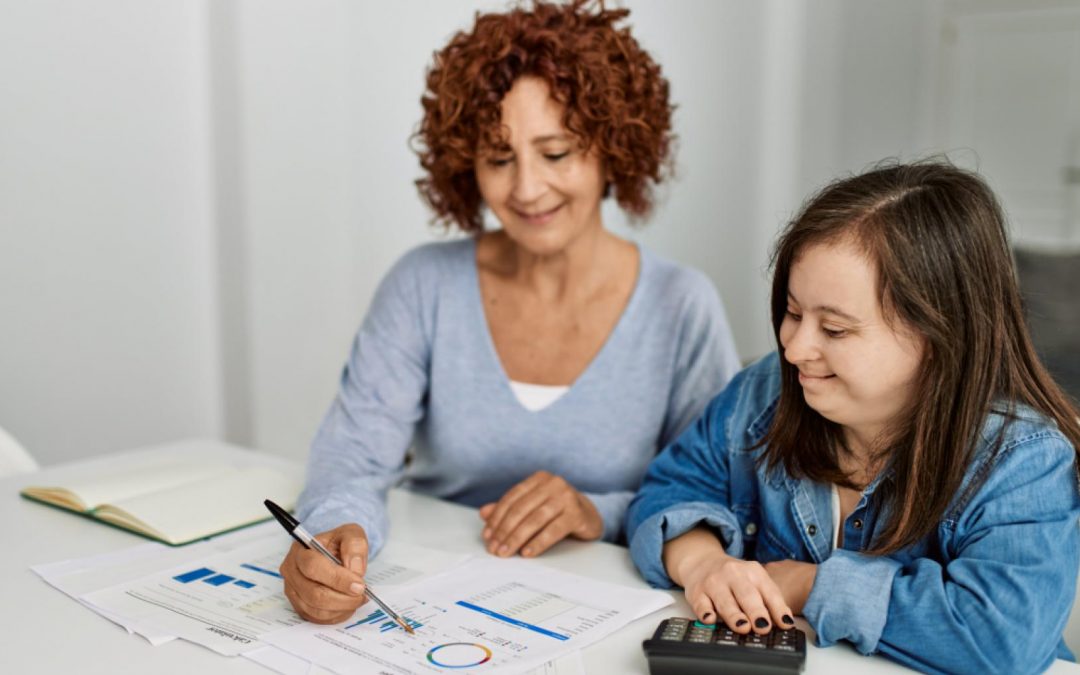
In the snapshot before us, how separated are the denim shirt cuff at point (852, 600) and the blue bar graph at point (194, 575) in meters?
0.66

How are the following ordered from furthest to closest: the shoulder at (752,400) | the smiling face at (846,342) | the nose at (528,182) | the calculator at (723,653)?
the nose at (528,182), the shoulder at (752,400), the smiling face at (846,342), the calculator at (723,653)

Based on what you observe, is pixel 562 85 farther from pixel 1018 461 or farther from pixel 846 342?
pixel 1018 461

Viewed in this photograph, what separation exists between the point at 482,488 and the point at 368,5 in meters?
1.74

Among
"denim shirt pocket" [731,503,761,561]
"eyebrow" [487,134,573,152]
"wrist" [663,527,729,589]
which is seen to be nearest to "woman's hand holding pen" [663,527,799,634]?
"wrist" [663,527,729,589]

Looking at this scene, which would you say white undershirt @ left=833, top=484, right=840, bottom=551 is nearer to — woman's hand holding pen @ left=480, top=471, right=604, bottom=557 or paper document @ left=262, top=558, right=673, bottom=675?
paper document @ left=262, top=558, right=673, bottom=675

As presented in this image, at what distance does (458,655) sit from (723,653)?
0.80ft

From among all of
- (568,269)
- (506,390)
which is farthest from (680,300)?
(506,390)

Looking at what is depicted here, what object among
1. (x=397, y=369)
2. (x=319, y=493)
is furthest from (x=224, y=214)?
(x=319, y=493)

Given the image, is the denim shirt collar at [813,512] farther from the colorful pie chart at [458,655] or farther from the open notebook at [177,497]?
the open notebook at [177,497]

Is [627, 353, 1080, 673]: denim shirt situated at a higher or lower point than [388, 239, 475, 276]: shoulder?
lower

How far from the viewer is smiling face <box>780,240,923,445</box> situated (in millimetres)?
1040

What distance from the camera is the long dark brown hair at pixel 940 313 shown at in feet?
3.41

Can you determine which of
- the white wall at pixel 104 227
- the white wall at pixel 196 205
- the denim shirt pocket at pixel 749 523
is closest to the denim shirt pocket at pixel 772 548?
the denim shirt pocket at pixel 749 523

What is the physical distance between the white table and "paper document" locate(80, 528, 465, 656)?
0.08 ft
